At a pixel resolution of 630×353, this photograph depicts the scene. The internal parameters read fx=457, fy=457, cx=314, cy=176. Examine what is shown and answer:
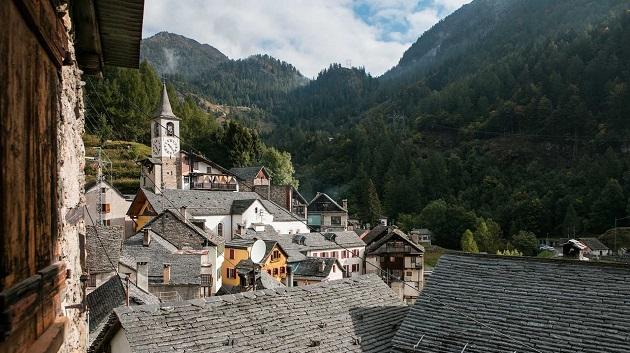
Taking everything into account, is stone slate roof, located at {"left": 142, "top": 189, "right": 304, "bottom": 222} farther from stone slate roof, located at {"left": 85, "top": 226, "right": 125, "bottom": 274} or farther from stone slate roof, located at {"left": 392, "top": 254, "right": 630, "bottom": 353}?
stone slate roof, located at {"left": 392, "top": 254, "right": 630, "bottom": 353}

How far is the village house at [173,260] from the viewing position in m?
23.5

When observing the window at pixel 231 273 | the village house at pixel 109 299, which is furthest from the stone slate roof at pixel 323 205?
the village house at pixel 109 299

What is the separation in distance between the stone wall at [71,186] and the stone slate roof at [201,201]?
33672mm

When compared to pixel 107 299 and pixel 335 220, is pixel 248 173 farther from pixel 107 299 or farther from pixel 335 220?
pixel 107 299

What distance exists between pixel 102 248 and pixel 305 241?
28.5m

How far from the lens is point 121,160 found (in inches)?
2395

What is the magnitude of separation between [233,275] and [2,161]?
34.4 meters

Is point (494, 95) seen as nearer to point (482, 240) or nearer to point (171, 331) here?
point (482, 240)

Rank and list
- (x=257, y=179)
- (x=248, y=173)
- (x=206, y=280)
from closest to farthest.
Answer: (x=206, y=280) < (x=257, y=179) < (x=248, y=173)

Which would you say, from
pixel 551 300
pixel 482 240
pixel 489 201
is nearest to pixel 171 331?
pixel 551 300

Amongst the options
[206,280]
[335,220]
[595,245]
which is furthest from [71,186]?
[595,245]

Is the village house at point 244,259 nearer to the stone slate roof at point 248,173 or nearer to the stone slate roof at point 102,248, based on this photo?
the stone slate roof at point 102,248

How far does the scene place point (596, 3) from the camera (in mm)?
199375

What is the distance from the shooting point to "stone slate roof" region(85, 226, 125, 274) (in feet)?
59.2
